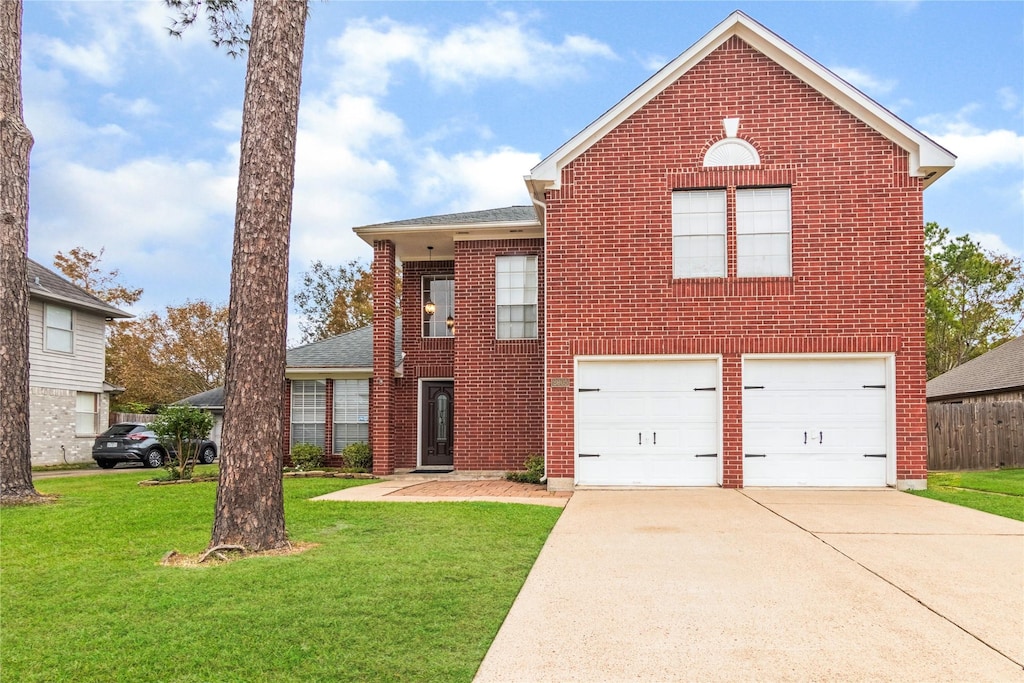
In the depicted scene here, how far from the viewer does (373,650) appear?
423 cm

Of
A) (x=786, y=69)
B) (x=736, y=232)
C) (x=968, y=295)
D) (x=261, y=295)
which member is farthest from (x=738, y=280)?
(x=968, y=295)

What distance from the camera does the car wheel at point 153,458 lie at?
21.8 metres

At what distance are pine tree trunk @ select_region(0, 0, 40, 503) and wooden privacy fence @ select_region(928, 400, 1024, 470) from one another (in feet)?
66.2

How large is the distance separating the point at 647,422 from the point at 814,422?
109 inches

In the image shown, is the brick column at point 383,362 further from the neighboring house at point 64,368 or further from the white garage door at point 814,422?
the neighboring house at point 64,368

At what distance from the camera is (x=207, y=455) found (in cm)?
2556

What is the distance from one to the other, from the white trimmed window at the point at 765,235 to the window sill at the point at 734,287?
0.15 meters

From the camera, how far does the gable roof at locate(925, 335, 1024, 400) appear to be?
21906mm

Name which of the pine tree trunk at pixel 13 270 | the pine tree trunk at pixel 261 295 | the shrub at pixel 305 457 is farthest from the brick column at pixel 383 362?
the pine tree trunk at pixel 261 295

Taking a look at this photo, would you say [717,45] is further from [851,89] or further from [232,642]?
[232,642]

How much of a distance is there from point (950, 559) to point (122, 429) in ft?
71.0

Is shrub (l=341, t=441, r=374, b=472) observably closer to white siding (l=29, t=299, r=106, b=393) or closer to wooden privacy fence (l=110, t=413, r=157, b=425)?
white siding (l=29, t=299, r=106, b=393)

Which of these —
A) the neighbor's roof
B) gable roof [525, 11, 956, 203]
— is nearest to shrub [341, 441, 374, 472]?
the neighbor's roof

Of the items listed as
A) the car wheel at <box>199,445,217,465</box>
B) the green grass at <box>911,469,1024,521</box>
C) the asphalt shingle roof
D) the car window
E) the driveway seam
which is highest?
the asphalt shingle roof
